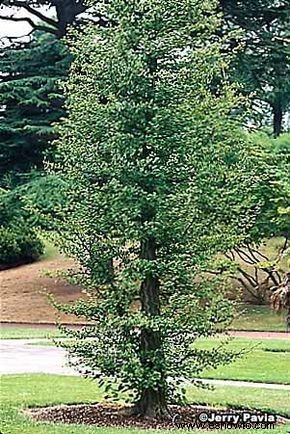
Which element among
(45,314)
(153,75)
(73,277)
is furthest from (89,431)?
(45,314)

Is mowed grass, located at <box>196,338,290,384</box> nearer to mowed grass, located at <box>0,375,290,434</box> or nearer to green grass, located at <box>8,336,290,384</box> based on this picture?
green grass, located at <box>8,336,290,384</box>

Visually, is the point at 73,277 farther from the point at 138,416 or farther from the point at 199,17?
the point at 199,17

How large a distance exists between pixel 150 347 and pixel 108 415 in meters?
0.94

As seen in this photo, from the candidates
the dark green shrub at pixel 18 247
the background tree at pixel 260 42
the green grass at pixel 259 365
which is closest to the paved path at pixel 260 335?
the green grass at pixel 259 365

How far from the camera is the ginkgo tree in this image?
966cm

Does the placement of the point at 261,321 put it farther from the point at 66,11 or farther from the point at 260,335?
the point at 66,11

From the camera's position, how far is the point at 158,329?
9.44 meters

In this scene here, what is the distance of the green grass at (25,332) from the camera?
21.9 metres

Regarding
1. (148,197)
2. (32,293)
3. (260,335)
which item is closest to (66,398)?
(148,197)

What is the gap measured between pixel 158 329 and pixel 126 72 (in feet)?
8.97

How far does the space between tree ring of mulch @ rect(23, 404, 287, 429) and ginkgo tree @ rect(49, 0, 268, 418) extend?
176 mm

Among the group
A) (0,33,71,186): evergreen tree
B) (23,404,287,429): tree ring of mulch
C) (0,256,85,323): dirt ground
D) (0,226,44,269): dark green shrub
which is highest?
(0,33,71,186): evergreen tree

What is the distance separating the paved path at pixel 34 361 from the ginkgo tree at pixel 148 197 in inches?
123

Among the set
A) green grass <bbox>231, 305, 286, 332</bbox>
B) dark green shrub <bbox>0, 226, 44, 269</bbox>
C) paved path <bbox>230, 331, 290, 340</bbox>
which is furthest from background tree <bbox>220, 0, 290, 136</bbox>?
dark green shrub <bbox>0, 226, 44, 269</bbox>
